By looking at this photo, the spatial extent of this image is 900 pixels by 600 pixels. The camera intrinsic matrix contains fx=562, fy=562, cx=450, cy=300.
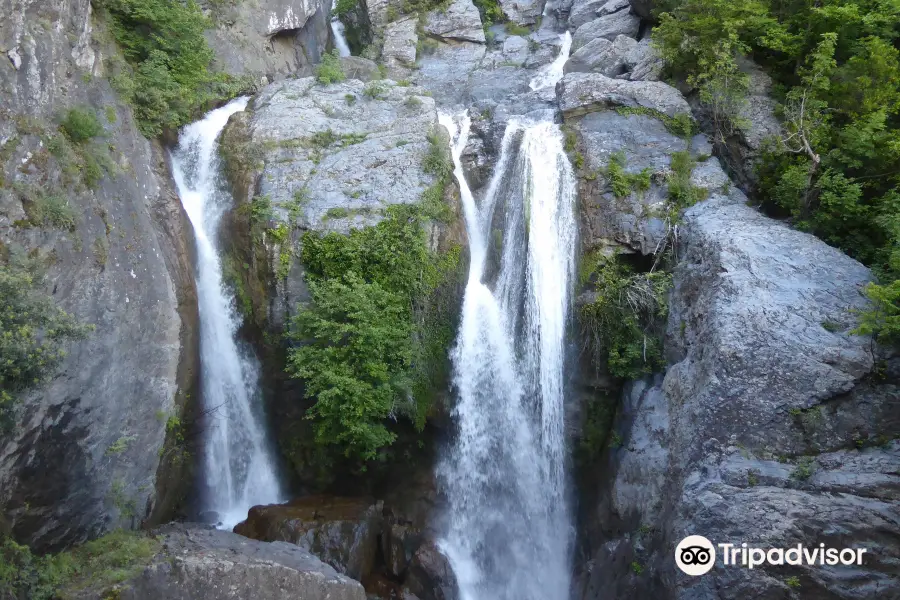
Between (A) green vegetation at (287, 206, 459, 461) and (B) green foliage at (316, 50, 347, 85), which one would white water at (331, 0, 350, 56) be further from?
(A) green vegetation at (287, 206, 459, 461)

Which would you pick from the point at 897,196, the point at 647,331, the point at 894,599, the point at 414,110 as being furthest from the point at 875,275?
Result: the point at 414,110

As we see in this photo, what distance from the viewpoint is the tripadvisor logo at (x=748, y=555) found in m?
6.91

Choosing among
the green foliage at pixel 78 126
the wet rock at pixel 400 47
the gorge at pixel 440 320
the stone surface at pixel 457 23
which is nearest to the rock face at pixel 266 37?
the gorge at pixel 440 320

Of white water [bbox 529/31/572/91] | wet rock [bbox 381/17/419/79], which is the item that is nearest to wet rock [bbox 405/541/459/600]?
white water [bbox 529/31/572/91]

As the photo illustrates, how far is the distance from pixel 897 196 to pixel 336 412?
10.5 metres

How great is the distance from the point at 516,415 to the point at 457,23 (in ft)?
57.8

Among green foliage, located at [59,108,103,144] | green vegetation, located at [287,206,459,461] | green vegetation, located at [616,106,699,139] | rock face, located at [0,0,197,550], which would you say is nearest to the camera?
rock face, located at [0,0,197,550]

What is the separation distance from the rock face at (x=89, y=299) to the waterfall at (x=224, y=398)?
0.50 m

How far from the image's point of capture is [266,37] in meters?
18.6

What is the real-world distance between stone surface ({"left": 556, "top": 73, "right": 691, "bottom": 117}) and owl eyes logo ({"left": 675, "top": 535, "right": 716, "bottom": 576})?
443 inches

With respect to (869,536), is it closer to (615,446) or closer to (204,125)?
(615,446)

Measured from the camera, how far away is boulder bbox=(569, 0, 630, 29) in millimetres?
21547

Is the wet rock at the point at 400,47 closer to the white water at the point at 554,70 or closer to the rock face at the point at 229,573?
the white water at the point at 554,70

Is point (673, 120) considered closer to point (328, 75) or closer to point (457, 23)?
point (328, 75)
